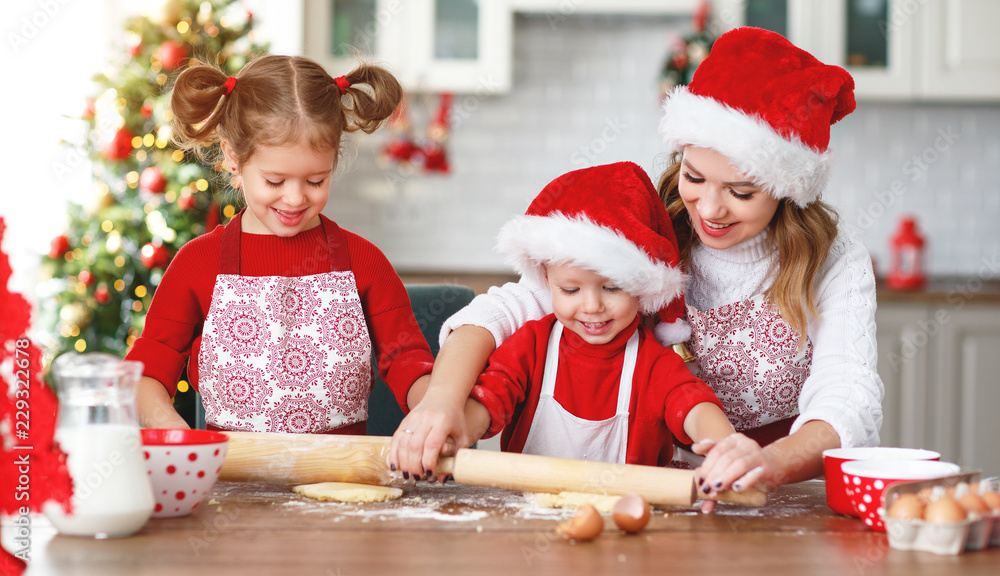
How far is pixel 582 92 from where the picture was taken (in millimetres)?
3676

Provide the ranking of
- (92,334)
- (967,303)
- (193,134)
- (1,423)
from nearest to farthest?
(1,423)
(193,134)
(92,334)
(967,303)

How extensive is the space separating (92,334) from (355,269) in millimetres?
1741

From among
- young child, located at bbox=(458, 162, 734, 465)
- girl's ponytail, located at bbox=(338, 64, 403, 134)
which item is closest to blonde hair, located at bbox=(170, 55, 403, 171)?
girl's ponytail, located at bbox=(338, 64, 403, 134)

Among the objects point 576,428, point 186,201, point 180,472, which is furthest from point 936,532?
point 186,201

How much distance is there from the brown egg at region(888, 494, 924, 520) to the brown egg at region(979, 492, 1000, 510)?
6 centimetres

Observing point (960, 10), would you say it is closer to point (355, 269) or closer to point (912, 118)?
point (912, 118)

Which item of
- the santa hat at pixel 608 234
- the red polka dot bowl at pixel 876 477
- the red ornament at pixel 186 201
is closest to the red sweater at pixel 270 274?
the santa hat at pixel 608 234

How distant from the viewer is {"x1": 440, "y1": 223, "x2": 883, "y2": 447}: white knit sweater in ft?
3.72

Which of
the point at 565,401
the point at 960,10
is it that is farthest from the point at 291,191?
the point at 960,10

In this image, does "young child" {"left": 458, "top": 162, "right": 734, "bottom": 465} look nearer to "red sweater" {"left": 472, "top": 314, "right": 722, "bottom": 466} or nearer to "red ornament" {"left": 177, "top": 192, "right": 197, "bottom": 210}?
"red sweater" {"left": 472, "top": 314, "right": 722, "bottom": 466}

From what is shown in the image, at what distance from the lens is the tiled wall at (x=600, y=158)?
3652mm

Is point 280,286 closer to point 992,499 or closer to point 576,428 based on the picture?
point 576,428

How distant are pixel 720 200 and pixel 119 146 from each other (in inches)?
84.1

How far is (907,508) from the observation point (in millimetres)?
800
